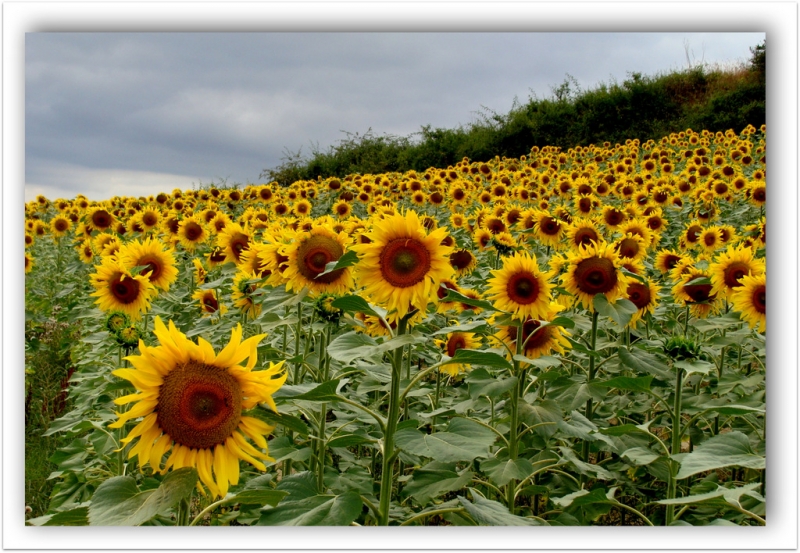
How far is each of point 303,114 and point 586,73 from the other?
1205 millimetres

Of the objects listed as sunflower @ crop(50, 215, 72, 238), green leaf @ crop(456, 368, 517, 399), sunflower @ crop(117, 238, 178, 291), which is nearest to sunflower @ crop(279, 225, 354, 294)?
green leaf @ crop(456, 368, 517, 399)

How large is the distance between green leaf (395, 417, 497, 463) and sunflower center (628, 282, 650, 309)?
146 cm

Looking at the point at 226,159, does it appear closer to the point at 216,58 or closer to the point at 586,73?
the point at 216,58

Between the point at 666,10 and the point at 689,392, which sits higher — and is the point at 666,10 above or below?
above

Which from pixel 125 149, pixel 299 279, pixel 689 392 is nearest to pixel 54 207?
pixel 125 149

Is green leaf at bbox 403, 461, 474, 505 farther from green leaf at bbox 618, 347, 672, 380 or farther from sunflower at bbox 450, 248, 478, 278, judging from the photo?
sunflower at bbox 450, 248, 478, 278

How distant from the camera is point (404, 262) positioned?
6.15 feet

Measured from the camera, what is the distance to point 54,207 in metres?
7.58

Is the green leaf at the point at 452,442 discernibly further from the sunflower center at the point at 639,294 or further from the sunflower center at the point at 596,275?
the sunflower center at the point at 639,294

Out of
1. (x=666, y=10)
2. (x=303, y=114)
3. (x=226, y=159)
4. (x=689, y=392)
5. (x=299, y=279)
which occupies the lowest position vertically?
(x=689, y=392)

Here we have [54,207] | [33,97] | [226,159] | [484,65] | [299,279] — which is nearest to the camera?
[299,279]

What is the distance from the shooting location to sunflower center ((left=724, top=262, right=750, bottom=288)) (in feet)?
8.93

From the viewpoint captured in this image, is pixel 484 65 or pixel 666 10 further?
pixel 484 65

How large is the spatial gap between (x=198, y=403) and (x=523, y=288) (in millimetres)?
1364
